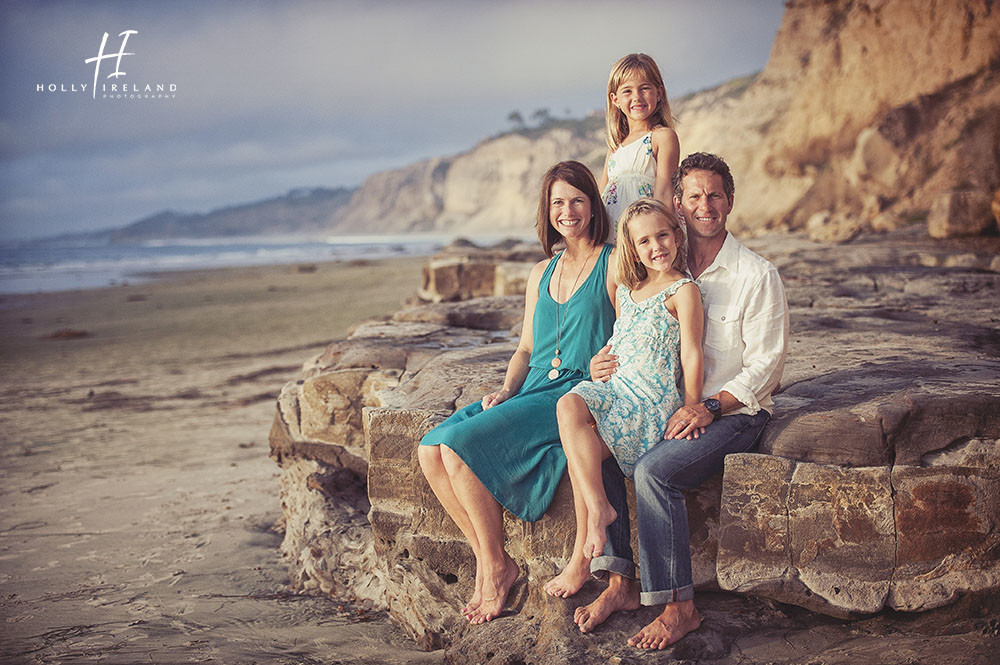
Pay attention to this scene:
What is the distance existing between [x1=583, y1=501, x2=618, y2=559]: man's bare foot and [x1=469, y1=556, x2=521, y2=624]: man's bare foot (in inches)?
18.2

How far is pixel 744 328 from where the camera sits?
3.05m

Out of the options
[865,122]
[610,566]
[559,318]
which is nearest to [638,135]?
[559,318]

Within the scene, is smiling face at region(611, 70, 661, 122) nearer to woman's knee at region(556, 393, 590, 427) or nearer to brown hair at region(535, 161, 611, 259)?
brown hair at region(535, 161, 611, 259)

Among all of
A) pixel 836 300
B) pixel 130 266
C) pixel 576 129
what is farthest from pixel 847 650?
pixel 576 129

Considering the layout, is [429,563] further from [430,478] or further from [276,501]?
[276,501]

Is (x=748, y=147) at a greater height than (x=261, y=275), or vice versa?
(x=748, y=147)

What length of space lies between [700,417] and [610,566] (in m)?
0.67

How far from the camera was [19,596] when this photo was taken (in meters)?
3.89

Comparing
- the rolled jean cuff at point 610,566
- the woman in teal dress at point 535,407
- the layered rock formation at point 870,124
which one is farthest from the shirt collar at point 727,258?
the layered rock formation at point 870,124

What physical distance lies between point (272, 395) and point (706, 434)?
6303mm

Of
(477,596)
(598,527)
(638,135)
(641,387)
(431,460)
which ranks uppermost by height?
(638,135)

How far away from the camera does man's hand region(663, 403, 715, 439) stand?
9.51 ft

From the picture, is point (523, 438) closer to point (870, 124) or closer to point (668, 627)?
point (668, 627)

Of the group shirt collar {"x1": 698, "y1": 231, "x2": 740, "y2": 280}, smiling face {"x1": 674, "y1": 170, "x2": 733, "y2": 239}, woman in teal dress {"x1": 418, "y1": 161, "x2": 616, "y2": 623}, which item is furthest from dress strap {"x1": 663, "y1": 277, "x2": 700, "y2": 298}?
woman in teal dress {"x1": 418, "y1": 161, "x2": 616, "y2": 623}
